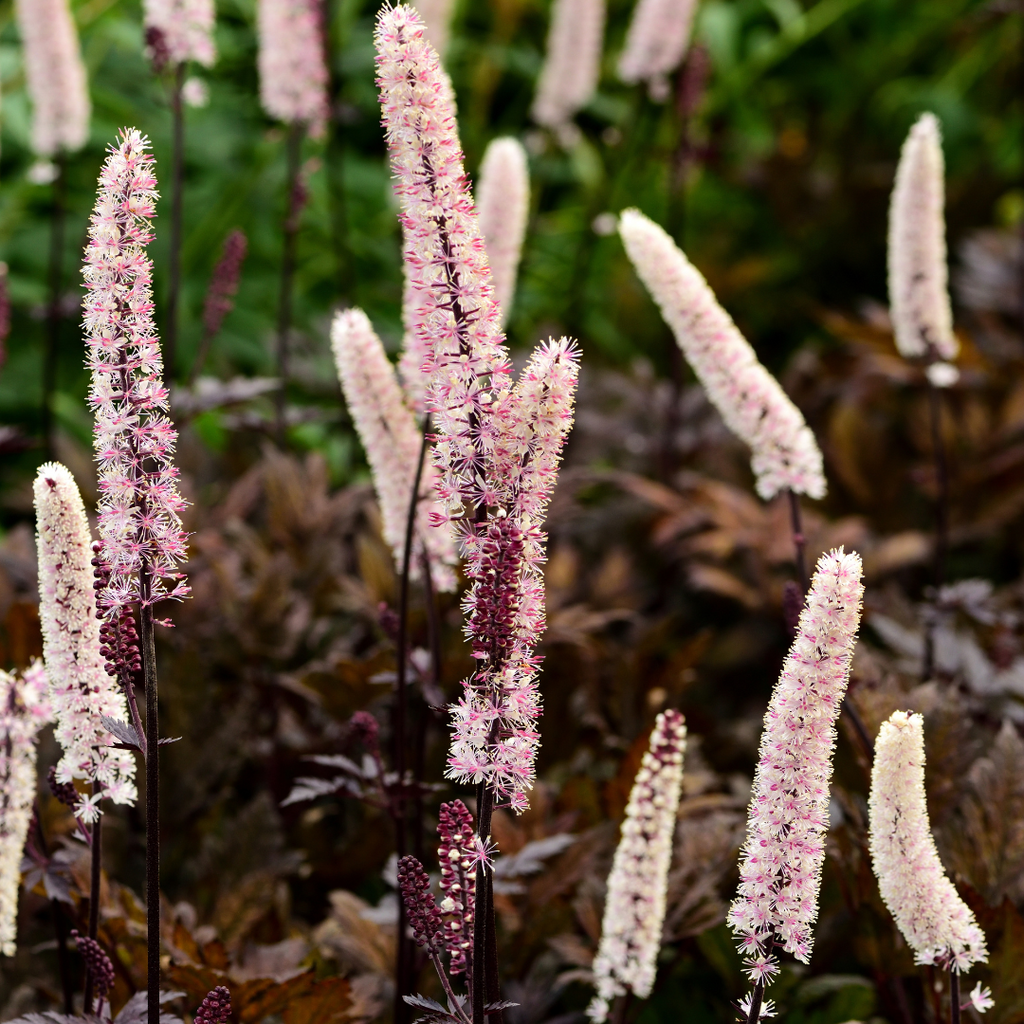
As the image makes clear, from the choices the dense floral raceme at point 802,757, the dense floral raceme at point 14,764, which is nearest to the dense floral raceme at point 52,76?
the dense floral raceme at point 14,764

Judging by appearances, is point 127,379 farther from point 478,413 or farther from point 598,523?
point 598,523

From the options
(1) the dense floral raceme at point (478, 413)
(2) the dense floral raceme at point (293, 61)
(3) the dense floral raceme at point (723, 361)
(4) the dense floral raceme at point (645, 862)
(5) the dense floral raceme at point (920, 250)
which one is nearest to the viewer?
(1) the dense floral raceme at point (478, 413)

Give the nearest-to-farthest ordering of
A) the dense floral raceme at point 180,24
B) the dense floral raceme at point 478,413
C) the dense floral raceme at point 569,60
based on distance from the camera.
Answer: the dense floral raceme at point 478,413 < the dense floral raceme at point 180,24 < the dense floral raceme at point 569,60

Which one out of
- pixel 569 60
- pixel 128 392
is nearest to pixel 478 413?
pixel 128 392

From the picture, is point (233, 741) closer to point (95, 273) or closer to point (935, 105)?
point (95, 273)

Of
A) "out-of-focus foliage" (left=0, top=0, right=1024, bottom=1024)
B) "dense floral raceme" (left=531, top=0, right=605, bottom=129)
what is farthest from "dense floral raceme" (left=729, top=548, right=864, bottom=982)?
"dense floral raceme" (left=531, top=0, right=605, bottom=129)

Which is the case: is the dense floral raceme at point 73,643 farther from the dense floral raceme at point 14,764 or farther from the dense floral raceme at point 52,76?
the dense floral raceme at point 52,76

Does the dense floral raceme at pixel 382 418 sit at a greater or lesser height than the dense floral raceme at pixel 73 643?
greater
